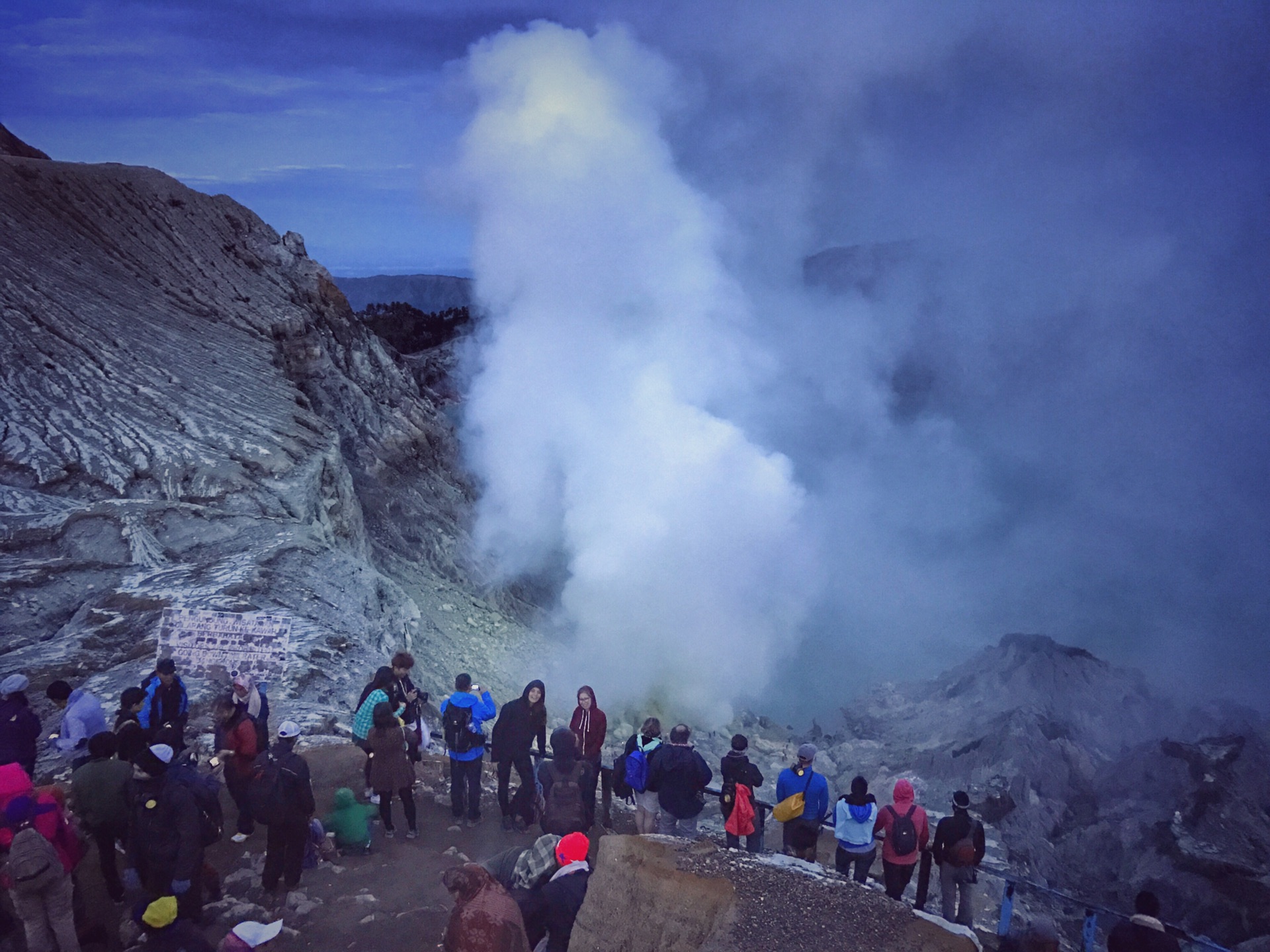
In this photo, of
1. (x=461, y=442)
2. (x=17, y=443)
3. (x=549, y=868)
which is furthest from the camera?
(x=461, y=442)

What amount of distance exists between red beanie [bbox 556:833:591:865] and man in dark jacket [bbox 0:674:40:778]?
3815mm

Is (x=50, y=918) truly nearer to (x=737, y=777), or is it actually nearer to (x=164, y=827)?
(x=164, y=827)

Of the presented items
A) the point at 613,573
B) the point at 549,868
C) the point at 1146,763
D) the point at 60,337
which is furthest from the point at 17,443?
the point at 1146,763

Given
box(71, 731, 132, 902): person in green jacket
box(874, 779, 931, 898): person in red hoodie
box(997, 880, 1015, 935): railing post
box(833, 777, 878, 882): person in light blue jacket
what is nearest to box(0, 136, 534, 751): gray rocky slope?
box(71, 731, 132, 902): person in green jacket

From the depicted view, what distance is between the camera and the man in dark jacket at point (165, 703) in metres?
6.06

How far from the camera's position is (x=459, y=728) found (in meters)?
6.45

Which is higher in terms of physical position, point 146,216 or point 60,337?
point 146,216

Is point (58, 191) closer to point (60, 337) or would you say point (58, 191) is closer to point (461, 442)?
point (60, 337)

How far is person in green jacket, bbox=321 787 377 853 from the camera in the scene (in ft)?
19.4

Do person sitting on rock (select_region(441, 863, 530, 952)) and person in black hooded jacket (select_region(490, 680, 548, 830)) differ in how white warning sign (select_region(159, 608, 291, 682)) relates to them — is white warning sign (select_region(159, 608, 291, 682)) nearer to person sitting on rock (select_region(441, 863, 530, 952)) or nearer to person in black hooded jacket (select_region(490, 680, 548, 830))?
person in black hooded jacket (select_region(490, 680, 548, 830))

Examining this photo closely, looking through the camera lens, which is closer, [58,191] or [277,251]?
[58,191]

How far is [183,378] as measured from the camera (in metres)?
14.2

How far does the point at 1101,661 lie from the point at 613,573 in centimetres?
1079

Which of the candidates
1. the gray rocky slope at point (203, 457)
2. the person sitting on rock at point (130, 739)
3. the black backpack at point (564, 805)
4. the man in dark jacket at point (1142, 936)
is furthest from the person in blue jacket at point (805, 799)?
the gray rocky slope at point (203, 457)
